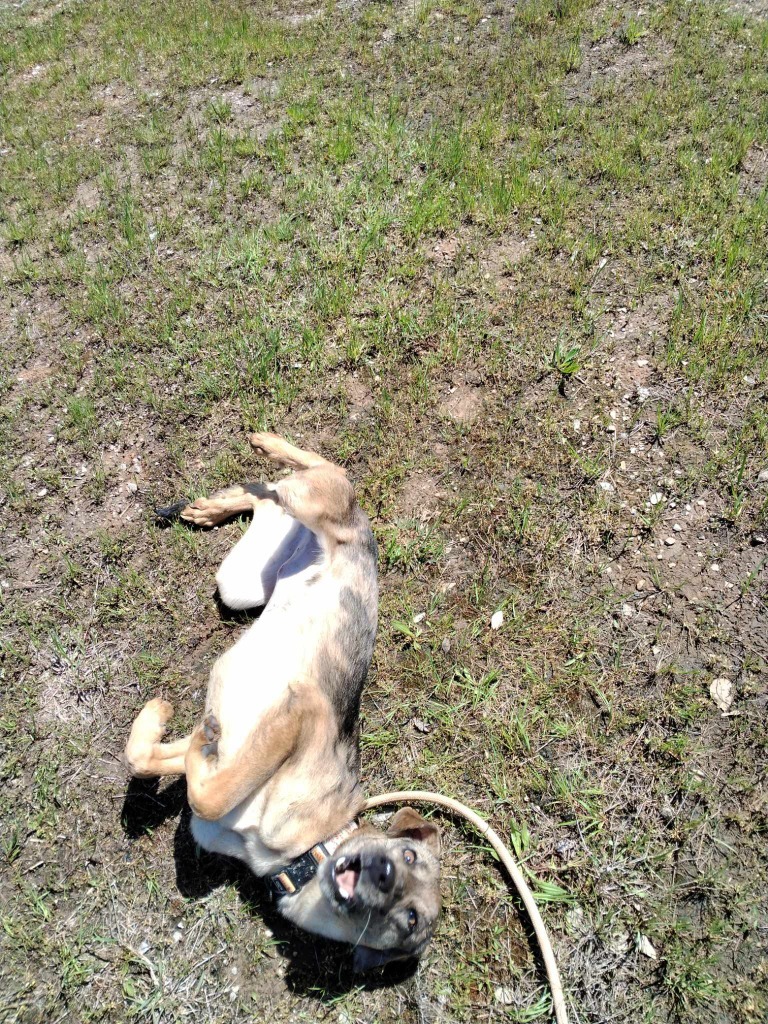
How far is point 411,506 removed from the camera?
514 centimetres

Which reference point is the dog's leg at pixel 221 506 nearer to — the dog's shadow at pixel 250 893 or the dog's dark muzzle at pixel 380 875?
the dog's shadow at pixel 250 893

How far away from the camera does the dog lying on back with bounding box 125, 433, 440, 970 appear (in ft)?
11.0

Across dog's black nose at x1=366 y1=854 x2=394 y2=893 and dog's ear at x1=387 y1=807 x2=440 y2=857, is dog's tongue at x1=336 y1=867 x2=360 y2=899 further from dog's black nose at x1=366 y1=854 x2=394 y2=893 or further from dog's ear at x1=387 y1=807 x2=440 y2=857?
dog's ear at x1=387 y1=807 x2=440 y2=857

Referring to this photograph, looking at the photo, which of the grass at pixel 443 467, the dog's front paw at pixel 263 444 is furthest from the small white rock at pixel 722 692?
the dog's front paw at pixel 263 444

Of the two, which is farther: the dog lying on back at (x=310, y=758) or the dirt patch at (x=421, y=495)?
the dirt patch at (x=421, y=495)

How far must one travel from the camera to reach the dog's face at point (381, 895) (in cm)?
322

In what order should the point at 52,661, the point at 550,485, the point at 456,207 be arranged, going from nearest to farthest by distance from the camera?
the point at 52,661
the point at 550,485
the point at 456,207

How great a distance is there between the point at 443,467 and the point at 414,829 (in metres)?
2.65

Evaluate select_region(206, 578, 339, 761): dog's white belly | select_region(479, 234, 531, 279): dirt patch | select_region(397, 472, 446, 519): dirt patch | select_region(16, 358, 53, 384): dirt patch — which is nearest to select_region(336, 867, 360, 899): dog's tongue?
select_region(206, 578, 339, 761): dog's white belly

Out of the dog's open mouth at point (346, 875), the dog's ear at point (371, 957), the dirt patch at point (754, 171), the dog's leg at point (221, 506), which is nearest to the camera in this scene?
the dog's open mouth at point (346, 875)

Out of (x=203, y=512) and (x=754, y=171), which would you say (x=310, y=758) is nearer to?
(x=203, y=512)

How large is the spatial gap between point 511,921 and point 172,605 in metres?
2.99

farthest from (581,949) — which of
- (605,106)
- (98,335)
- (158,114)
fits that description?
(158,114)

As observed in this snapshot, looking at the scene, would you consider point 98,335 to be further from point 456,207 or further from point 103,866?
point 103,866
